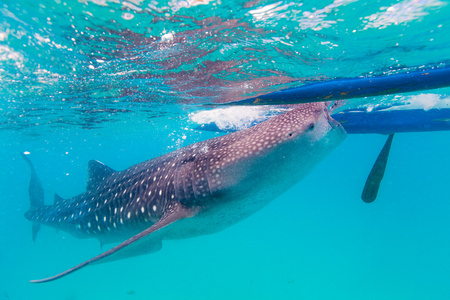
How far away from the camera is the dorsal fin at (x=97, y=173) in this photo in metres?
5.88

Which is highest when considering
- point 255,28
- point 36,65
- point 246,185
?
point 36,65

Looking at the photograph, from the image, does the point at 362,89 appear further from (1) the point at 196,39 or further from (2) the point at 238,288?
(2) the point at 238,288

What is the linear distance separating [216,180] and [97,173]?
13.4 feet

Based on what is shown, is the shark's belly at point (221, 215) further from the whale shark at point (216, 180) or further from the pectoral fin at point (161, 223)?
the pectoral fin at point (161, 223)

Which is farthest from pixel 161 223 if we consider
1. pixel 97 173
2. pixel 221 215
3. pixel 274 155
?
pixel 97 173

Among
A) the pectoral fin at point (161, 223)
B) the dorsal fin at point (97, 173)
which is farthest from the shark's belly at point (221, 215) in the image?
the dorsal fin at point (97, 173)

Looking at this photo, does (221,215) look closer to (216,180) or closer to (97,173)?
→ (216,180)

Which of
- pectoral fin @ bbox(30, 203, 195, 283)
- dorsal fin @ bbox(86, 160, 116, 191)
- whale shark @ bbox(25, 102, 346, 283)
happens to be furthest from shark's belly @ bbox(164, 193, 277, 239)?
dorsal fin @ bbox(86, 160, 116, 191)

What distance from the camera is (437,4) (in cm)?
379

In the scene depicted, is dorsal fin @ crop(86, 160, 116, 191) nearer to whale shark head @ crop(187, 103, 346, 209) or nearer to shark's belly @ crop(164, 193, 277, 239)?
shark's belly @ crop(164, 193, 277, 239)

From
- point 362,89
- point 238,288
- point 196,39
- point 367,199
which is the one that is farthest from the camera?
point 238,288

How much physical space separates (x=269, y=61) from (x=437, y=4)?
3.57m

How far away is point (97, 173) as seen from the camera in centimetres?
596

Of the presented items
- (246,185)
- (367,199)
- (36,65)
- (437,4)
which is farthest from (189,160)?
(36,65)
